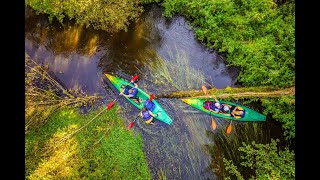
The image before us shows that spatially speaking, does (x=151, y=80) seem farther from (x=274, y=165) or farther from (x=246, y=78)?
(x=274, y=165)

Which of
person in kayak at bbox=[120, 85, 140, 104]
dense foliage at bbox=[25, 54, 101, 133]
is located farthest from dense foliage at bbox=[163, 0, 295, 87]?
dense foliage at bbox=[25, 54, 101, 133]

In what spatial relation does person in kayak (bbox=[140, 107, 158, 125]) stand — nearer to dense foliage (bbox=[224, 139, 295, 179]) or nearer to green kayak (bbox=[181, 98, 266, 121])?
green kayak (bbox=[181, 98, 266, 121])

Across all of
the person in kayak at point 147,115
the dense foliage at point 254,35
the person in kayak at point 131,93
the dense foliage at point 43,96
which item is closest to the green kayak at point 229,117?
the dense foliage at point 254,35

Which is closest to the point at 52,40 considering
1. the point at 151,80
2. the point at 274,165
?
the point at 151,80

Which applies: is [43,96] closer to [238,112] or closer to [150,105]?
[150,105]

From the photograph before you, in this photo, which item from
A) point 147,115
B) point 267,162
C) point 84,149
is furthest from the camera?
point 147,115

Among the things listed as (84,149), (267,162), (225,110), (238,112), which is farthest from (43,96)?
(267,162)

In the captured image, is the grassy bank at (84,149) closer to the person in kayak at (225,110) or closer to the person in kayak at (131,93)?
the person in kayak at (131,93)
